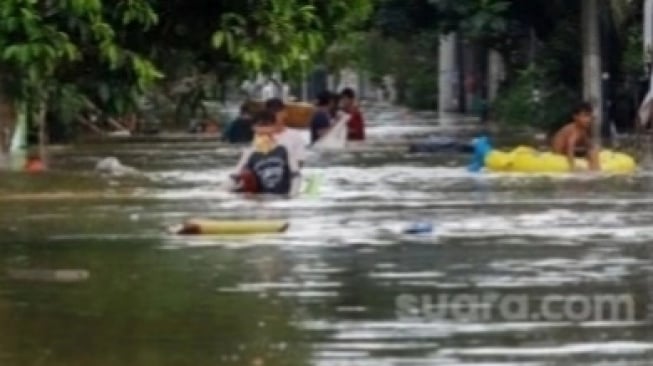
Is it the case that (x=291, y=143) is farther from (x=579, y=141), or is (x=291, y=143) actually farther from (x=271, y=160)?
(x=579, y=141)

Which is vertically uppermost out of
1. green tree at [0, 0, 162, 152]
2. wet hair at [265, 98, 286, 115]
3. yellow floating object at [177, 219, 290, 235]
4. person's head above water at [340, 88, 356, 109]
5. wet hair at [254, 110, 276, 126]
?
green tree at [0, 0, 162, 152]

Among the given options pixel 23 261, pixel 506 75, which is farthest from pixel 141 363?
pixel 506 75

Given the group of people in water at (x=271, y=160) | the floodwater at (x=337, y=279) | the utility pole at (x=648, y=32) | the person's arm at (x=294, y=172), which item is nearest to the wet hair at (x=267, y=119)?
the group of people in water at (x=271, y=160)

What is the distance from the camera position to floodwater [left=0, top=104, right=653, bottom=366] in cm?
1186

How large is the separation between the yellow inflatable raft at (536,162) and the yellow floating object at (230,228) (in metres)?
10.2

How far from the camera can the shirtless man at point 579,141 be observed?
94.5 feet

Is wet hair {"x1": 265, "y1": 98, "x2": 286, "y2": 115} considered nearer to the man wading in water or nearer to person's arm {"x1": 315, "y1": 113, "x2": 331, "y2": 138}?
the man wading in water

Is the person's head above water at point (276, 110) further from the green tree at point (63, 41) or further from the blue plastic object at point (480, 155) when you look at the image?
the green tree at point (63, 41)

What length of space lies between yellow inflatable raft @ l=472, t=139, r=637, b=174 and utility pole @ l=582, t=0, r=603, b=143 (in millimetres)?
8738

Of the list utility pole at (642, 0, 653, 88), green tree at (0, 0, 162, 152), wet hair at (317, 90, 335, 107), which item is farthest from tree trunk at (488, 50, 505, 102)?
green tree at (0, 0, 162, 152)

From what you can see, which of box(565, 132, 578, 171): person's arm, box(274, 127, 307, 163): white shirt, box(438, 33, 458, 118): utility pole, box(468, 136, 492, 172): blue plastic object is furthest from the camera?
box(438, 33, 458, 118): utility pole

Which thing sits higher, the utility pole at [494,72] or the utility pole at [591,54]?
the utility pole at [591,54]

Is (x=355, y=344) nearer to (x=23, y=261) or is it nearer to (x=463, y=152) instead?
(x=23, y=261)

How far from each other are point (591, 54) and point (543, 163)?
10750mm
